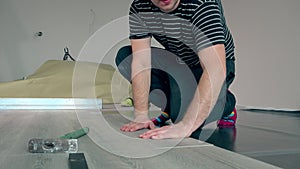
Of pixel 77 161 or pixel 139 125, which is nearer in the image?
pixel 77 161

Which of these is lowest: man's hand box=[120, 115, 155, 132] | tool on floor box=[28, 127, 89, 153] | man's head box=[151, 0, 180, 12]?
man's hand box=[120, 115, 155, 132]

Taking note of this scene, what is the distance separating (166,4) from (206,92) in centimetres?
36

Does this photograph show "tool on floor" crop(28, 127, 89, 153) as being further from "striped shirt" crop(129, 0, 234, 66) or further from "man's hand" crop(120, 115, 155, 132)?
"striped shirt" crop(129, 0, 234, 66)

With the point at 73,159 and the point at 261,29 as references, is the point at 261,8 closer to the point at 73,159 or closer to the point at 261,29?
the point at 261,29

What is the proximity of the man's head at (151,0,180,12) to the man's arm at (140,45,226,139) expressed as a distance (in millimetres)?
214

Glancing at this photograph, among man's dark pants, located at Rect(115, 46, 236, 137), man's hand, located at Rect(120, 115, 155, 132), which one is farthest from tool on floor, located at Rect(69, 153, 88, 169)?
man's dark pants, located at Rect(115, 46, 236, 137)

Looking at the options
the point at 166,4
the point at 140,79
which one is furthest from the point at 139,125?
the point at 166,4

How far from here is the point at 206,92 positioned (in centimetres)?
108

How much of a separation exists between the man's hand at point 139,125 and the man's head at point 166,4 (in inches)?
18.5

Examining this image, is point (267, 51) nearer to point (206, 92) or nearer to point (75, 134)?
point (206, 92)

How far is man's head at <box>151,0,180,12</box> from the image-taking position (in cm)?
117

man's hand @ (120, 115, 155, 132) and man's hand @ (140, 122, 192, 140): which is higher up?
man's hand @ (140, 122, 192, 140)

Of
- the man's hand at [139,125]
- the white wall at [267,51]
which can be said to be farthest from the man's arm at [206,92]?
the white wall at [267,51]

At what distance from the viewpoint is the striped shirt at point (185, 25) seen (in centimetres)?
113
